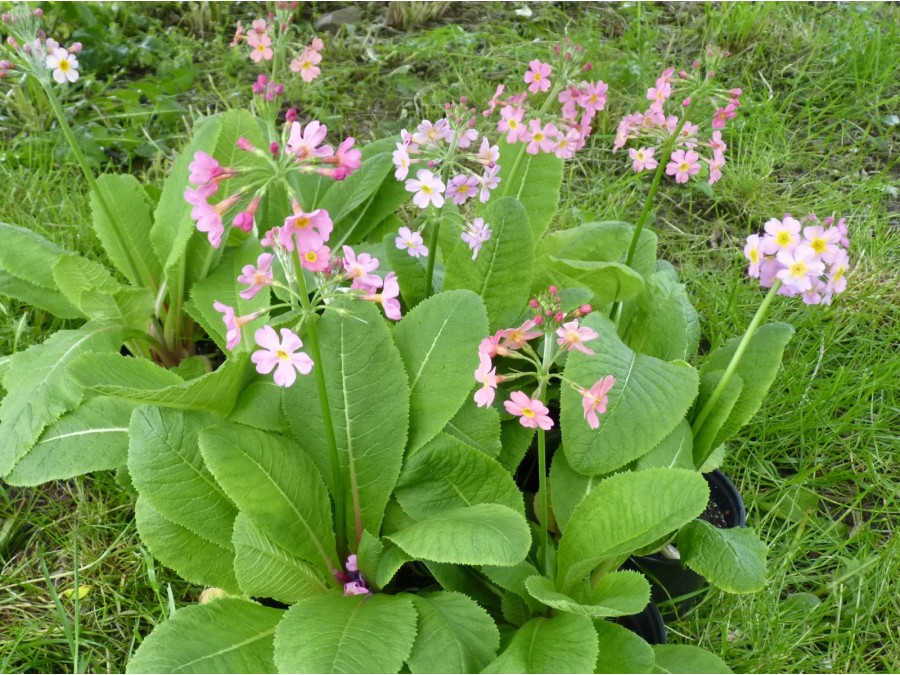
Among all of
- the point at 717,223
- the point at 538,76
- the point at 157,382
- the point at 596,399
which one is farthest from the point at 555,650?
the point at 717,223

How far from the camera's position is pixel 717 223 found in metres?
4.00

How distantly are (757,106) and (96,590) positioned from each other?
149 inches

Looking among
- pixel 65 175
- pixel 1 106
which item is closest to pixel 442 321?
pixel 65 175

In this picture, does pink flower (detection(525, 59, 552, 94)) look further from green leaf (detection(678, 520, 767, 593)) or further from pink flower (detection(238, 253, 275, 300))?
green leaf (detection(678, 520, 767, 593))

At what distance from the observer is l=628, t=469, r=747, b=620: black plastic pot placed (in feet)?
7.79

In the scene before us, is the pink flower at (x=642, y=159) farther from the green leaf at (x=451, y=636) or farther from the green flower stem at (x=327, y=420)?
the green leaf at (x=451, y=636)

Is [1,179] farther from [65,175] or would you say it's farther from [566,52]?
[566,52]

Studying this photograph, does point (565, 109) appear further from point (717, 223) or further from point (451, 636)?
point (717, 223)

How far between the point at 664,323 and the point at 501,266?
1.76ft

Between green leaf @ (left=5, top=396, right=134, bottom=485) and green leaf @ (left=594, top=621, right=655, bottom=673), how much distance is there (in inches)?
55.0

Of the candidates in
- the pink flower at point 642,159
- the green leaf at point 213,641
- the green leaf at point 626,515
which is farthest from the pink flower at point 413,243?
the green leaf at point 213,641

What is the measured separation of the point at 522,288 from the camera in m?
2.46

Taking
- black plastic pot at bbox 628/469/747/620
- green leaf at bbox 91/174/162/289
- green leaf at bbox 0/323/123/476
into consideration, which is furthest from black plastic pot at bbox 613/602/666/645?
green leaf at bbox 91/174/162/289

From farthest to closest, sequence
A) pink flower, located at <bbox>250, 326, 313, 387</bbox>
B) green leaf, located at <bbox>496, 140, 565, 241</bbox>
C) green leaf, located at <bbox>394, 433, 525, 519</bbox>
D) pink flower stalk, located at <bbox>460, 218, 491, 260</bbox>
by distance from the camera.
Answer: green leaf, located at <bbox>496, 140, 565, 241</bbox>, pink flower stalk, located at <bbox>460, 218, 491, 260</bbox>, green leaf, located at <bbox>394, 433, 525, 519</bbox>, pink flower, located at <bbox>250, 326, 313, 387</bbox>
